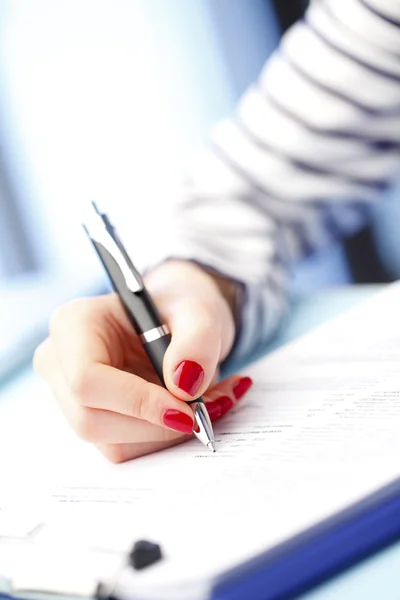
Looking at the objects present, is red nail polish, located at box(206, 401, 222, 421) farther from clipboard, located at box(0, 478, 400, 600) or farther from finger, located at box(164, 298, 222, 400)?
clipboard, located at box(0, 478, 400, 600)

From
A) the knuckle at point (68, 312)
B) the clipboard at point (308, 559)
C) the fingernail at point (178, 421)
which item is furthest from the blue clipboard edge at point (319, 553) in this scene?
the knuckle at point (68, 312)

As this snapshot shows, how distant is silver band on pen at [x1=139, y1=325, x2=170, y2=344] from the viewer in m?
0.42

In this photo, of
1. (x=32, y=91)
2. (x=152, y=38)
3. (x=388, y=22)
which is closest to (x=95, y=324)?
(x=388, y=22)

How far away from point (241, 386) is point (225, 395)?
2cm

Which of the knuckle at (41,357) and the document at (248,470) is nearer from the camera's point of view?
the document at (248,470)

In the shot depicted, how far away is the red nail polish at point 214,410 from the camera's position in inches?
15.7

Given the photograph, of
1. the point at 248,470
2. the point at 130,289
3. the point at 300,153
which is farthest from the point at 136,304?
the point at 300,153

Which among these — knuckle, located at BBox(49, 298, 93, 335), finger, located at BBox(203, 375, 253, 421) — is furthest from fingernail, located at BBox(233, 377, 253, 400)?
knuckle, located at BBox(49, 298, 93, 335)

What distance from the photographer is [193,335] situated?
1.34 ft

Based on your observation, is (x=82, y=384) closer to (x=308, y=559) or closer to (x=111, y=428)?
(x=111, y=428)

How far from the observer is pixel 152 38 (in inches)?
36.7

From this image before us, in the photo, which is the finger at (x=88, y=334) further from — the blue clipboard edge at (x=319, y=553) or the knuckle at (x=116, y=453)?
the blue clipboard edge at (x=319, y=553)

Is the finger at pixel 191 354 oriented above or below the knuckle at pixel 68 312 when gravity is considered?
below

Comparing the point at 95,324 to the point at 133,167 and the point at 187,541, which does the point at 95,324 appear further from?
the point at 133,167
